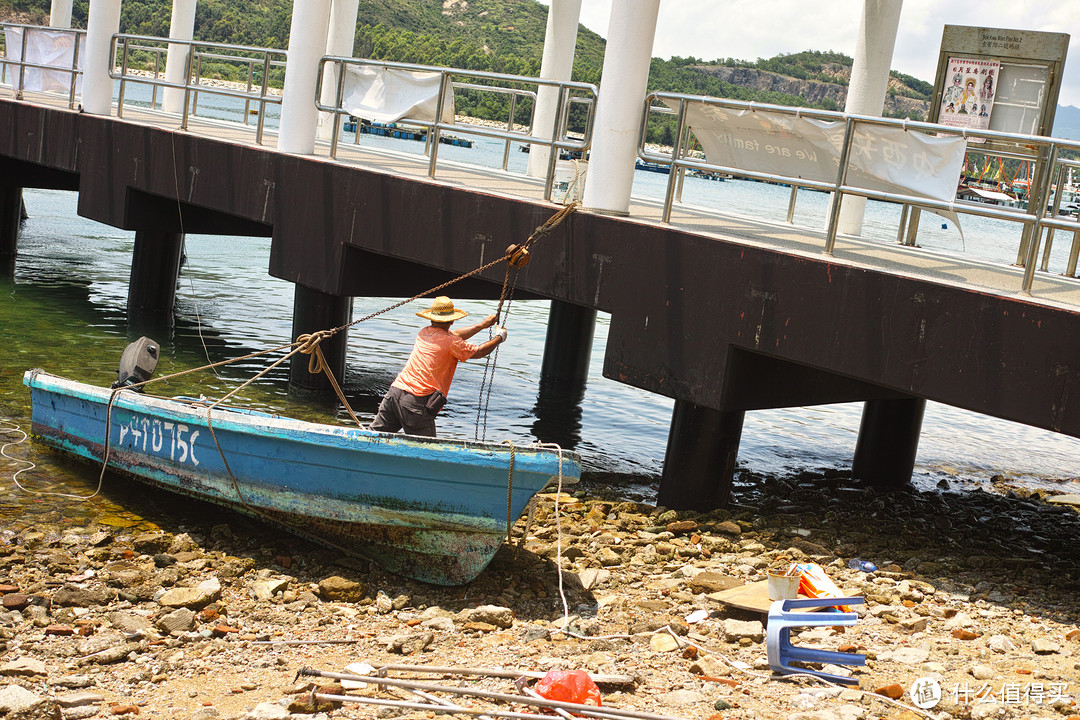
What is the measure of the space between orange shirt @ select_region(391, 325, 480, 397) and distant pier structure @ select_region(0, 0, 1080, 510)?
164 cm

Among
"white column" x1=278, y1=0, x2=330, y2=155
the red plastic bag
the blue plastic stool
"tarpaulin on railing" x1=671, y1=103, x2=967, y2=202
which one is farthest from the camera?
"white column" x1=278, y1=0, x2=330, y2=155

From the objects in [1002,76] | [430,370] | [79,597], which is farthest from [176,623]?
[1002,76]

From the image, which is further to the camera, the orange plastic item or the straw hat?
the straw hat

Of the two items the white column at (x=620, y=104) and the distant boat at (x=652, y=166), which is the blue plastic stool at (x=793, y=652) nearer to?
the distant boat at (x=652, y=166)

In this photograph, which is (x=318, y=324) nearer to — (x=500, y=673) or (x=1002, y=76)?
(x=500, y=673)

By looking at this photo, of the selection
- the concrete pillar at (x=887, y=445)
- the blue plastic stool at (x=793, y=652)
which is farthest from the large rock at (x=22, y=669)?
the concrete pillar at (x=887, y=445)

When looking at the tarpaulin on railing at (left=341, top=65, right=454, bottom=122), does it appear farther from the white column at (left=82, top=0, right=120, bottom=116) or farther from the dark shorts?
the white column at (left=82, top=0, right=120, bottom=116)

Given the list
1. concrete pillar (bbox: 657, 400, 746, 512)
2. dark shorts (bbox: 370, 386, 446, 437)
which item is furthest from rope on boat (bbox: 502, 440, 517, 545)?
concrete pillar (bbox: 657, 400, 746, 512)

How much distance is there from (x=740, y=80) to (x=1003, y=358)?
60995mm

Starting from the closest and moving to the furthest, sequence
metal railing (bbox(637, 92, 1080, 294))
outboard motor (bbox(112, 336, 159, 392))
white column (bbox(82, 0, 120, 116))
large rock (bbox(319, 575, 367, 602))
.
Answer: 1. metal railing (bbox(637, 92, 1080, 294))
2. large rock (bbox(319, 575, 367, 602))
3. outboard motor (bbox(112, 336, 159, 392))
4. white column (bbox(82, 0, 120, 116))

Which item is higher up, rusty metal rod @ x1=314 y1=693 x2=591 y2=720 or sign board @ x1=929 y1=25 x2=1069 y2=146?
sign board @ x1=929 y1=25 x2=1069 y2=146

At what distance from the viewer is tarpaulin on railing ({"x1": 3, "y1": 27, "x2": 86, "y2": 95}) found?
17156mm

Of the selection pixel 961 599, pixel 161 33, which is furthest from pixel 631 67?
pixel 161 33

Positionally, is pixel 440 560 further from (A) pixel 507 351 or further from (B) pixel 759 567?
(A) pixel 507 351
